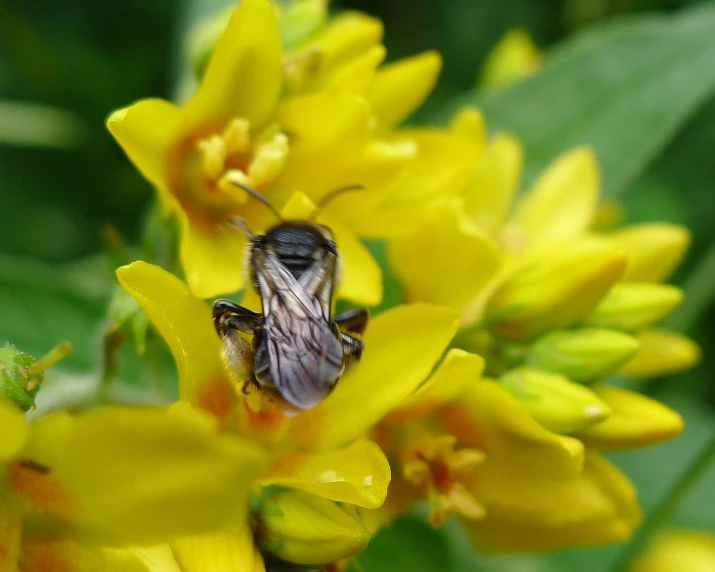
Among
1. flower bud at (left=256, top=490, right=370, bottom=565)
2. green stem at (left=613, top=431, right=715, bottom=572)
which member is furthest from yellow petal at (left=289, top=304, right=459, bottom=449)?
green stem at (left=613, top=431, right=715, bottom=572)

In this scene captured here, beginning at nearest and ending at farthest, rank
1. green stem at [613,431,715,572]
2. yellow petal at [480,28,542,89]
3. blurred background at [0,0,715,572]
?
green stem at [613,431,715,572], blurred background at [0,0,715,572], yellow petal at [480,28,542,89]

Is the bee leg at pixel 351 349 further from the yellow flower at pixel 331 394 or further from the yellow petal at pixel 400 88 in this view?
the yellow petal at pixel 400 88

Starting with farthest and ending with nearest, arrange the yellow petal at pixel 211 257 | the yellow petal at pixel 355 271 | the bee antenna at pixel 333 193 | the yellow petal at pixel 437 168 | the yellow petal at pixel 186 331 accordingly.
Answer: the yellow petal at pixel 437 168, the bee antenna at pixel 333 193, the yellow petal at pixel 355 271, the yellow petal at pixel 211 257, the yellow petal at pixel 186 331

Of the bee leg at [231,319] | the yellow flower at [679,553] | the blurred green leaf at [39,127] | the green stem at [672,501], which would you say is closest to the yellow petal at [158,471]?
the bee leg at [231,319]

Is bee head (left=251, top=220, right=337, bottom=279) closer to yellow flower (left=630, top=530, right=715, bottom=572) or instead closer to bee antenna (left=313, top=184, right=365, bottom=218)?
bee antenna (left=313, top=184, right=365, bottom=218)

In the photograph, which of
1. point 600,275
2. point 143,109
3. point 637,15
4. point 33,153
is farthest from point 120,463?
point 637,15

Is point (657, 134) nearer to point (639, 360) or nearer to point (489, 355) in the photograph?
point (639, 360)
